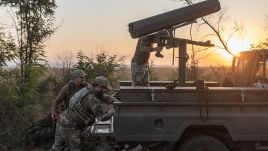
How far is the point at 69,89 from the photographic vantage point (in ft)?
29.1

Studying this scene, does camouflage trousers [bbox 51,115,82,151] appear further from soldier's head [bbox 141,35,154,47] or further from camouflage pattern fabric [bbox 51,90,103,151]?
soldier's head [bbox 141,35,154,47]

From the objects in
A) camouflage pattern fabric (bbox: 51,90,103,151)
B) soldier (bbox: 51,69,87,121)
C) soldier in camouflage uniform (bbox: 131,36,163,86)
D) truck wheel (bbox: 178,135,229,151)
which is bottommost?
truck wheel (bbox: 178,135,229,151)

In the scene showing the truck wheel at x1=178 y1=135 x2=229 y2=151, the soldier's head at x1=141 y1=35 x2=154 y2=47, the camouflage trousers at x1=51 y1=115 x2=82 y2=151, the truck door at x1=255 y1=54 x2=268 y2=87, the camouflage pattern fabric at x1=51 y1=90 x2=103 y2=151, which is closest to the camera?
the truck wheel at x1=178 y1=135 x2=229 y2=151

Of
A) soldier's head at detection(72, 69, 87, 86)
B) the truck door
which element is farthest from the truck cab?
soldier's head at detection(72, 69, 87, 86)

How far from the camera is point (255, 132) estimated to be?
286 inches

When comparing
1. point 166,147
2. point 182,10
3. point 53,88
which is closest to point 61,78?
point 53,88

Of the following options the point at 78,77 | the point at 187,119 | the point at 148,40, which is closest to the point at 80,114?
the point at 78,77

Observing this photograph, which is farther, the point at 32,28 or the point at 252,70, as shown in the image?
the point at 32,28

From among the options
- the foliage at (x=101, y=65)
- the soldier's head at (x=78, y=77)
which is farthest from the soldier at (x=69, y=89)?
the foliage at (x=101, y=65)

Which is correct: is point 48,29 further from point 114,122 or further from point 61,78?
point 114,122

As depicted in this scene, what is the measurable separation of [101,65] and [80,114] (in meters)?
7.60

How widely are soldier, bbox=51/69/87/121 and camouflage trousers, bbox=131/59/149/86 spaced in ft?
4.20

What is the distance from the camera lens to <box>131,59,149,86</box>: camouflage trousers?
9766mm

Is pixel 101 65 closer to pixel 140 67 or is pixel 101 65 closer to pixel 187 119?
pixel 140 67
